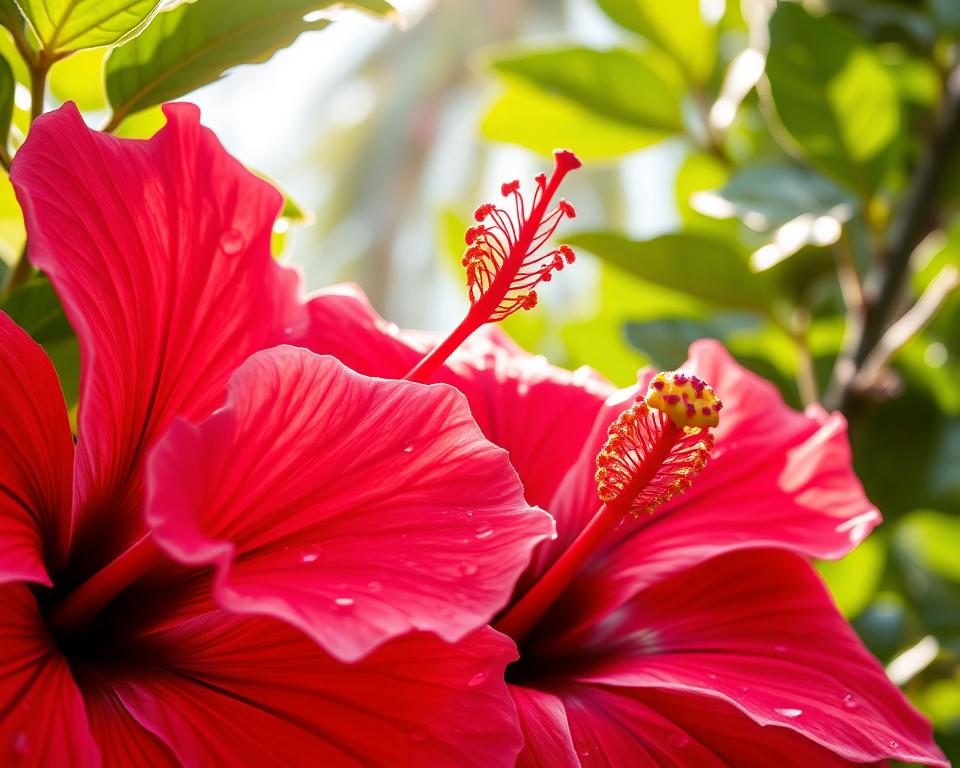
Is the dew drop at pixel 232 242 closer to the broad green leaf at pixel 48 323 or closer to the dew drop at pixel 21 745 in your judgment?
the broad green leaf at pixel 48 323

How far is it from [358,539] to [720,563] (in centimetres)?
22

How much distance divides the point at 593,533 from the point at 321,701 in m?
0.13

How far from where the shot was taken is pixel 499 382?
1.72 ft

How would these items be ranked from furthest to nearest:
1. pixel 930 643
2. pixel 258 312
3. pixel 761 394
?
pixel 930 643
pixel 761 394
pixel 258 312

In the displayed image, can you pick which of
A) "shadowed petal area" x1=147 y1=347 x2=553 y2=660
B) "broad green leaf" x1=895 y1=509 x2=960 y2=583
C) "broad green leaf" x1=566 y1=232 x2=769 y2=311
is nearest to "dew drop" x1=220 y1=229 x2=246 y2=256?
"shadowed petal area" x1=147 y1=347 x2=553 y2=660

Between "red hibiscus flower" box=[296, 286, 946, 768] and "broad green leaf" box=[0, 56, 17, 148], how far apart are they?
15 cm

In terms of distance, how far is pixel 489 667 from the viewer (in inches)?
14.0

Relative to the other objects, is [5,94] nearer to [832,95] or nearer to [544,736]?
[544,736]

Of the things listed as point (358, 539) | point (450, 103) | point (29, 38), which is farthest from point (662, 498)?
point (450, 103)

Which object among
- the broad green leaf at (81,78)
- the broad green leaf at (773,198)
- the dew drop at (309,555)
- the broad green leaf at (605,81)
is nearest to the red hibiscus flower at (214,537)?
the dew drop at (309,555)

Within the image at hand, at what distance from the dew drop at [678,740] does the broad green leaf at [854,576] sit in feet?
1.34

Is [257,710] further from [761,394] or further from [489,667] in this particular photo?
[761,394]

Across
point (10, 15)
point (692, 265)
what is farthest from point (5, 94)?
point (692, 265)

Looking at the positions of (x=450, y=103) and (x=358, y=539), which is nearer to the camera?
(x=358, y=539)
